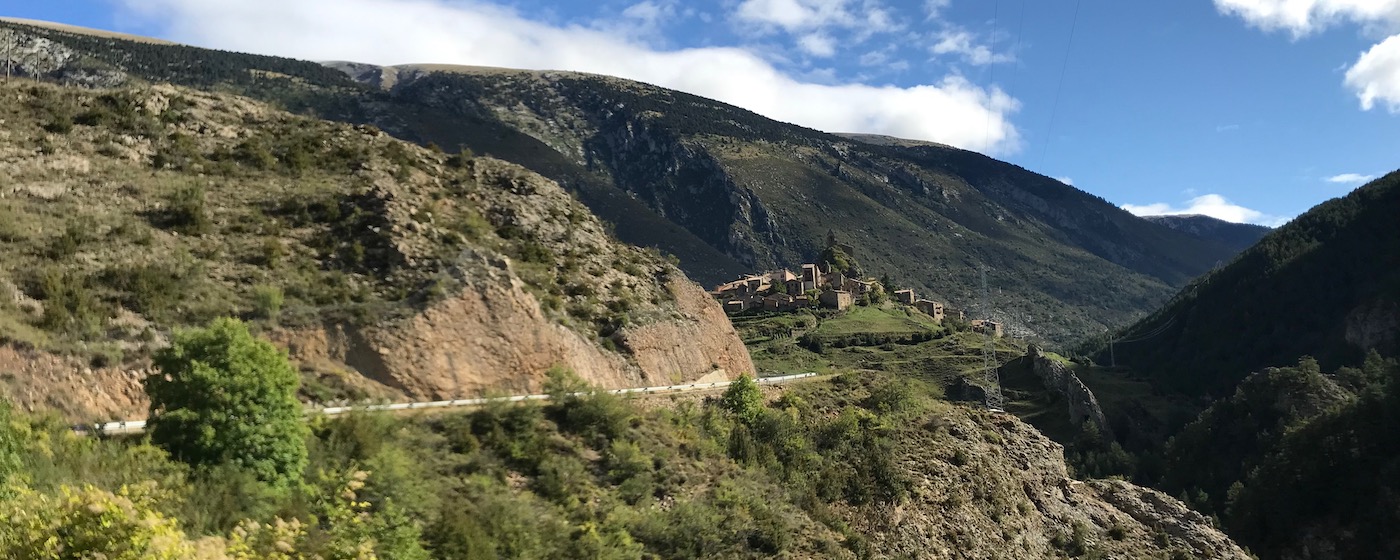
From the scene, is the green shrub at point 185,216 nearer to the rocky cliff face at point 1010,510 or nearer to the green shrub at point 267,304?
the green shrub at point 267,304

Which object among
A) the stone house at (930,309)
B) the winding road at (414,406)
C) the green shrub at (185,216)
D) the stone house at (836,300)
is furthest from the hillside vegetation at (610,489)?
the stone house at (930,309)

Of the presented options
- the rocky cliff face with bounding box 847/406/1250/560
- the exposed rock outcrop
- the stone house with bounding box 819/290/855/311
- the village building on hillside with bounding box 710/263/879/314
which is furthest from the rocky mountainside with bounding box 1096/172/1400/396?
the exposed rock outcrop

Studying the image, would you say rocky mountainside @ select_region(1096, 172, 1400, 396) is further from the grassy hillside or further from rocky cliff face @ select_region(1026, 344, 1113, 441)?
the grassy hillside

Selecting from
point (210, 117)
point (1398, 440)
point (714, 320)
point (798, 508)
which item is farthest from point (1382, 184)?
point (210, 117)

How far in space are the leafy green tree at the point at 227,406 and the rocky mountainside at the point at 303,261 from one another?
3.49 metres

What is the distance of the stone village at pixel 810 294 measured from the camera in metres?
98.1

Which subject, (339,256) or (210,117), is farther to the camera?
(210,117)

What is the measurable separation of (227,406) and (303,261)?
10.1 metres

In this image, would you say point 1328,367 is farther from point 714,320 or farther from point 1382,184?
point 714,320

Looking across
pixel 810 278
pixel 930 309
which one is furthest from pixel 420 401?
pixel 930 309

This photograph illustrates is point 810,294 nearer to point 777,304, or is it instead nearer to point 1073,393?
point 777,304

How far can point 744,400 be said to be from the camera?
25906 mm

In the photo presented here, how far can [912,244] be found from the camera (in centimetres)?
16525

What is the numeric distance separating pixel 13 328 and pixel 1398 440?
6888 cm
